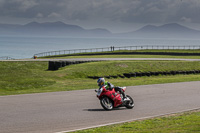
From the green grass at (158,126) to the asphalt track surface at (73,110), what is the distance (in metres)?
0.91

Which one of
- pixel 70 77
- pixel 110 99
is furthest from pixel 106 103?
pixel 70 77

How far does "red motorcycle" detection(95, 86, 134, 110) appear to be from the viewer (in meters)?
13.0

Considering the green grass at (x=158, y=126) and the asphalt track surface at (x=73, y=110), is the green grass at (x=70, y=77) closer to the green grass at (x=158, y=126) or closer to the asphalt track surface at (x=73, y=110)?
the asphalt track surface at (x=73, y=110)

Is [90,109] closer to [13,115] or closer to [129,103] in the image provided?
[129,103]

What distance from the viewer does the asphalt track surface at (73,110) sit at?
10.2 m

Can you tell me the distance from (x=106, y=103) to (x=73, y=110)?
1325 mm

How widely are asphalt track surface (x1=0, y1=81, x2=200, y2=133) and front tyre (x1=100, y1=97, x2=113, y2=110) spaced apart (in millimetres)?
249

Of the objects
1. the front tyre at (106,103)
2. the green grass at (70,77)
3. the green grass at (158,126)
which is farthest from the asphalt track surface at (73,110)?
the green grass at (70,77)

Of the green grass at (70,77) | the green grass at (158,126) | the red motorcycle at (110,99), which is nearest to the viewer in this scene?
the green grass at (158,126)

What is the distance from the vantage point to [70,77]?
2905cm

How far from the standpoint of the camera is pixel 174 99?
16250mm

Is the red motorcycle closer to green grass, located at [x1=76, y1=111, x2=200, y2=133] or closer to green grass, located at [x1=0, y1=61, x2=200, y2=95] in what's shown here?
green grass, located at [x1=76, y1=111, x2=200, y2=133]

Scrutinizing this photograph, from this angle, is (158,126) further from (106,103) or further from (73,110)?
(73,110)

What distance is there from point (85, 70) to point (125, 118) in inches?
786
